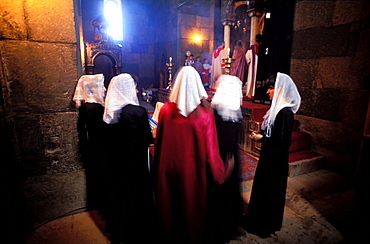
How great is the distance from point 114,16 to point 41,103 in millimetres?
11801

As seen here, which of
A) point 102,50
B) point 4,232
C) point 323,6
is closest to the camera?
point 4,232

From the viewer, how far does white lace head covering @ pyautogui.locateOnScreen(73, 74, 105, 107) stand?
3.01 meters

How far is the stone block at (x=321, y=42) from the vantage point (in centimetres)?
470

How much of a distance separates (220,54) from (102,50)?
18.8 ft

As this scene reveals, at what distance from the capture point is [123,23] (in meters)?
13.3

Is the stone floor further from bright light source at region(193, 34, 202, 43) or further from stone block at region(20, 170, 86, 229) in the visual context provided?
bright light source at region(193, 34, 202, 43)

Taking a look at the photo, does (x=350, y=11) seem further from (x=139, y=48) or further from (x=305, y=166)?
(x=139, y=48)

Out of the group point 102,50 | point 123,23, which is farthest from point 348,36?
point 123,23

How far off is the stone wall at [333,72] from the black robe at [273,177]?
2.88 metres

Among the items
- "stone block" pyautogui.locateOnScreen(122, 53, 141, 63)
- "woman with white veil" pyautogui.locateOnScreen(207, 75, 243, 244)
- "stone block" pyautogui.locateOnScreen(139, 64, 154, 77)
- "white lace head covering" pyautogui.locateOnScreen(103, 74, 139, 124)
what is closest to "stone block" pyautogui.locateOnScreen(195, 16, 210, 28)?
"stone block" pyautogui.locateOnScreen(139, 64, 154, 77)

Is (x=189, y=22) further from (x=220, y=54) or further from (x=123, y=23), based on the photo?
(x=123, y=23)

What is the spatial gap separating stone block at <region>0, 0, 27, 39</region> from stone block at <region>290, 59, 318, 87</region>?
5610 millimetres

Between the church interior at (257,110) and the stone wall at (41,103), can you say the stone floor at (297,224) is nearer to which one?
the church interior at (257,110)

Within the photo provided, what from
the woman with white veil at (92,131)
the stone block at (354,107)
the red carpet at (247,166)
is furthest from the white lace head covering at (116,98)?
the stone block at (354,107)
